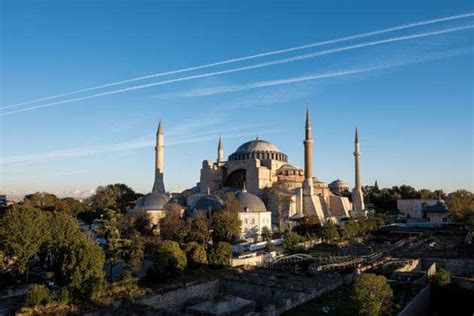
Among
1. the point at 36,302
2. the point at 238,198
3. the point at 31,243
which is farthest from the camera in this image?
the point at 238,198

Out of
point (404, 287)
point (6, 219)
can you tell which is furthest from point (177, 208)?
point (404, 287)

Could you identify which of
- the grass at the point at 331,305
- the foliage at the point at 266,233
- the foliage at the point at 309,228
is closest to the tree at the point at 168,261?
the grass at the point at 331,305

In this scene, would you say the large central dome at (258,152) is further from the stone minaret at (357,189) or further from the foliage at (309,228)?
the foliage at (309,228)

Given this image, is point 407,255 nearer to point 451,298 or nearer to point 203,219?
point 451,298

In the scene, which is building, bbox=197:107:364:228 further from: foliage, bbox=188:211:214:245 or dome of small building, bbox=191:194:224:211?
foliage, bbox=188:211:214:245

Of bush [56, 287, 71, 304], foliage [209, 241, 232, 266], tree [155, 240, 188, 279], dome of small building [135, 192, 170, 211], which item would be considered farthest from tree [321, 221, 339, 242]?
bush [56, 287, 71, 304]
